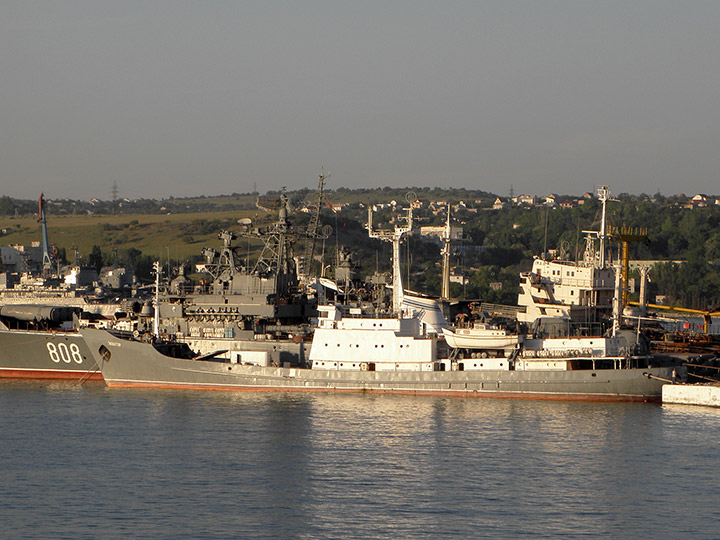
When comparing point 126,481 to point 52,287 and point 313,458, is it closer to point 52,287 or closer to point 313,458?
point 313,458

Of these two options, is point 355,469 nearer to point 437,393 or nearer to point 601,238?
point 437,393

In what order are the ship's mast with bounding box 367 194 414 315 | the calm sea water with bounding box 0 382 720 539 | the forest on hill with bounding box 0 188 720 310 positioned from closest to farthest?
the calm sea water with bounding box 0 382 720 539
the ship's mast with bounding box 367 194 414 315
the forest on hill with bounding box 0 188 720 310

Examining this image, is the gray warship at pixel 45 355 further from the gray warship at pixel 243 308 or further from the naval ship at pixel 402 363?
the gray warship at pixel 243 308

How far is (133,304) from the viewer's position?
61344 mm

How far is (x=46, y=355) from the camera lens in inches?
2111

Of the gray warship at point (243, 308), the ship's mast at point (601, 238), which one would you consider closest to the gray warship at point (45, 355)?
the gray warship at point (243, 308)

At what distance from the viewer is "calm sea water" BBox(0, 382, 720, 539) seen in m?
27.9

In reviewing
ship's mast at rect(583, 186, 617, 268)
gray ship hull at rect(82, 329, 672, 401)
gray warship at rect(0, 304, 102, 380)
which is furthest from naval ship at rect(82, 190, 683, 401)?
ship's mast at rect(583, 186, 617, 268)

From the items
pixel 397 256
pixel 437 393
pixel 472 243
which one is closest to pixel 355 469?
pixel 437 393

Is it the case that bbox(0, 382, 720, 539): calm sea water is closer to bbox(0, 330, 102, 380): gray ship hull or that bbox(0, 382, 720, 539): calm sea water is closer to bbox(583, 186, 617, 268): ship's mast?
bbox(0, 330, 102, 380): gray ship hull

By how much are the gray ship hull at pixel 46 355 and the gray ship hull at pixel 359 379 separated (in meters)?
2.44

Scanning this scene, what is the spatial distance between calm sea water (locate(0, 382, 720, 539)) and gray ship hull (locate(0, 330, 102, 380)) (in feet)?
23.9

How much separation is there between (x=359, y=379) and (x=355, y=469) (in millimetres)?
14502

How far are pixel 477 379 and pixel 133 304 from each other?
24150 mm
